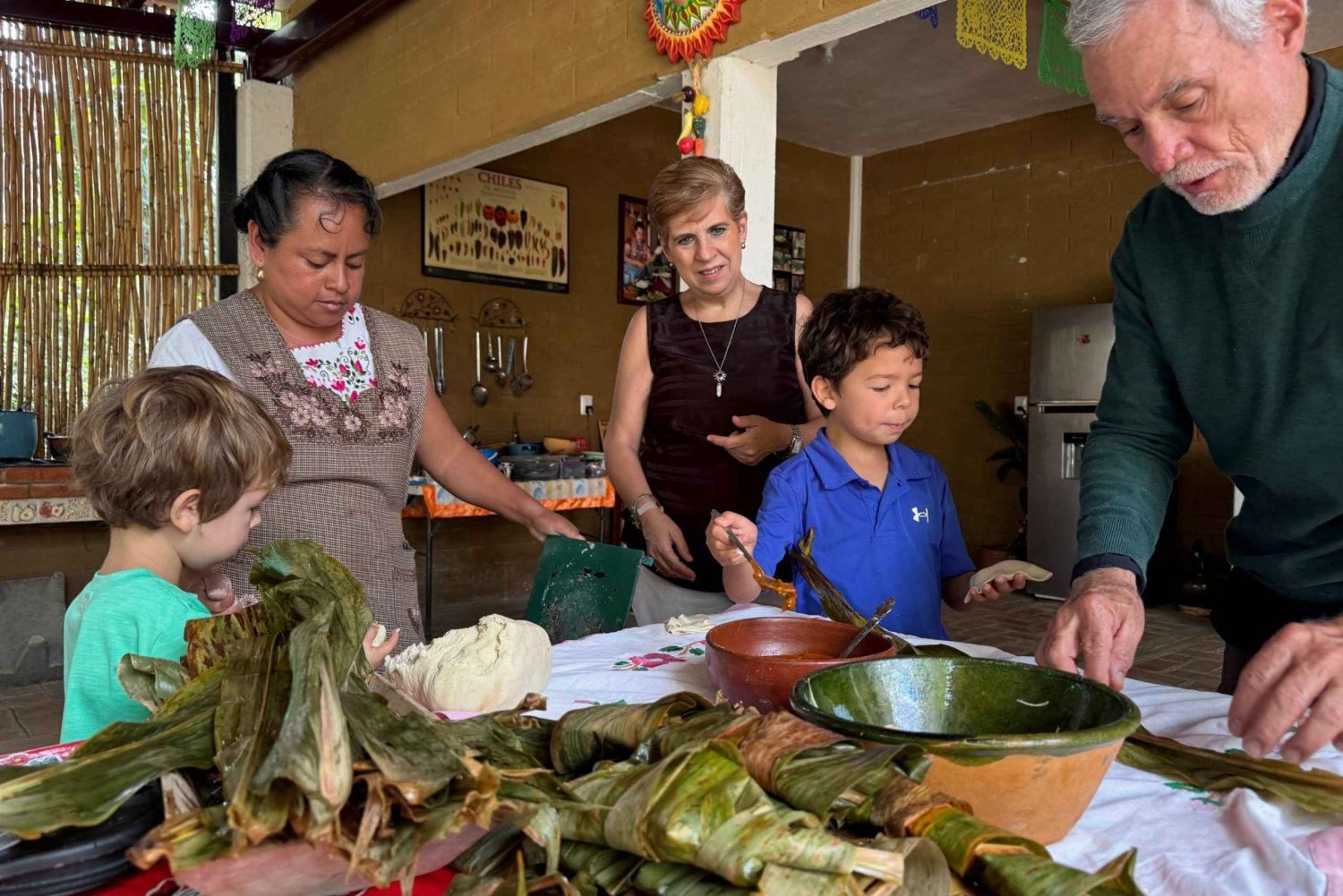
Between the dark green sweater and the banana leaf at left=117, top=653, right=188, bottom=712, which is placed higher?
the dark green sweater

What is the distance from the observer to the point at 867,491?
206 cm

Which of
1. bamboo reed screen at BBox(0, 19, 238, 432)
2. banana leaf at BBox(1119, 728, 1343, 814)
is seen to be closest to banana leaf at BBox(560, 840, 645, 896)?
banana leaf at BBox(1119, 728, 1343, 814)

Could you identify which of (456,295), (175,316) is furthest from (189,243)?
(456,295)

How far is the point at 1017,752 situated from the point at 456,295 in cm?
606

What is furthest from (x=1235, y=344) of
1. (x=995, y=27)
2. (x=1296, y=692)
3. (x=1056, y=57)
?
(x=1056, y=57)

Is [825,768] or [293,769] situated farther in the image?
[825,768]

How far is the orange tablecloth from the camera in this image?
5105 millimetres

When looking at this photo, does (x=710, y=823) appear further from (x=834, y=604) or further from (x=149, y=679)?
(x=834, y=604)

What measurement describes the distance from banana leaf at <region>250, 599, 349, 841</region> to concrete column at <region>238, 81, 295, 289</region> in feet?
17.4

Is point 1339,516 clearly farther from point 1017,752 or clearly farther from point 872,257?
point 872,257

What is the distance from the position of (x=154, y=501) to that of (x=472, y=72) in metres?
3.53

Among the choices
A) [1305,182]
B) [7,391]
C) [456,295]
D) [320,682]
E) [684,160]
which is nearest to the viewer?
[320,682]

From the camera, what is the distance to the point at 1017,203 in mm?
7230

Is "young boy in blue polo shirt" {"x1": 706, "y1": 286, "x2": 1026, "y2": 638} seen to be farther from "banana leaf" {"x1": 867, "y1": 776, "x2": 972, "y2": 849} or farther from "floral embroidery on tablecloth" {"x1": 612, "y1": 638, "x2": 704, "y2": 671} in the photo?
"banana leaf" {"x1": 867, "y1": 776, "x2": 972, "y2": 849}
